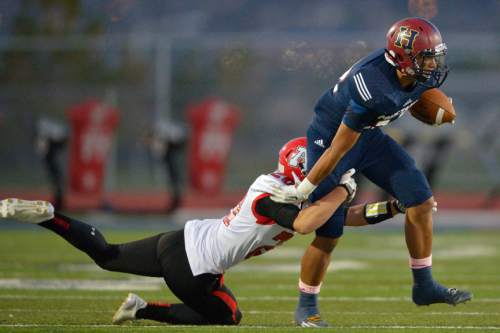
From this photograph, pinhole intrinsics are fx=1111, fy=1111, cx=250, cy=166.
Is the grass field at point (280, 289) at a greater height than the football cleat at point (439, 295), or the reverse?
the football cleat at point (439, 295)

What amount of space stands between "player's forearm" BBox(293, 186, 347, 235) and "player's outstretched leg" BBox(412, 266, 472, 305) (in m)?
0.90

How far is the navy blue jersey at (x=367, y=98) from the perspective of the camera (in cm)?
571

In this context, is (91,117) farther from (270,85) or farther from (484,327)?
(484,327)

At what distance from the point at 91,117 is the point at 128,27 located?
211 inches

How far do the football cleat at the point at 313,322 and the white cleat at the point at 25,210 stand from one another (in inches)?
57.7

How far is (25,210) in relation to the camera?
587 cm

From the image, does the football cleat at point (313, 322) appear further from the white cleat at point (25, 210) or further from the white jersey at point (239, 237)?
the white cleat at point (25, 210)

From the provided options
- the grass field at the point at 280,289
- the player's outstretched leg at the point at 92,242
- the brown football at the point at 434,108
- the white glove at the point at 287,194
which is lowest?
the grass field at the point at 280,289

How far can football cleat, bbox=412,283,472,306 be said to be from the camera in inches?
239

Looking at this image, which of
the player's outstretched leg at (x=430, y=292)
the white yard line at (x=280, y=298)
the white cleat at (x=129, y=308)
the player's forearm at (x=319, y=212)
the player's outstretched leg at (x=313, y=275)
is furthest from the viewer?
the white yard line at (x=280, y=298)

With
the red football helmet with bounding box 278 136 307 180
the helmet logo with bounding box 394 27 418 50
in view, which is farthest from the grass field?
the helmet logo with bounding box 394 27 418 50

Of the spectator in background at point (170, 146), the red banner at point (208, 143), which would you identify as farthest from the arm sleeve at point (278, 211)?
Answer: the red banner at point (208, 143)

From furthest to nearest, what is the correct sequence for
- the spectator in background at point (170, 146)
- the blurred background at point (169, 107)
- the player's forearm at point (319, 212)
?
1. the blurred background at point (169, 107)
2. the spectator in background at point (170, 146)
3. the player's forearm at point (319, 212)

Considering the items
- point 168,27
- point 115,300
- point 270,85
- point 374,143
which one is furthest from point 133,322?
point 168,27
